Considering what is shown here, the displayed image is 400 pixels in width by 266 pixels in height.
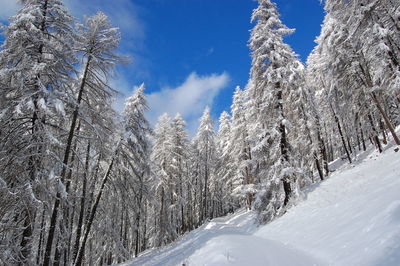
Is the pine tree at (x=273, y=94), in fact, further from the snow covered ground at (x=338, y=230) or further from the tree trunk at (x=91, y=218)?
the tree trunk at (x=91, y=218)

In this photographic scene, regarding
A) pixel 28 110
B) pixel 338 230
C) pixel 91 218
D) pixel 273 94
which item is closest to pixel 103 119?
pixel 28 110

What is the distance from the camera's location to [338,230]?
8.14m

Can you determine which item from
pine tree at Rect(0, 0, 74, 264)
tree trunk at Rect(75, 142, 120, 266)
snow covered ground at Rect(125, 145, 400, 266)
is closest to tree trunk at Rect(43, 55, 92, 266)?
pine tree at Rect(0, 0, 74, 264)

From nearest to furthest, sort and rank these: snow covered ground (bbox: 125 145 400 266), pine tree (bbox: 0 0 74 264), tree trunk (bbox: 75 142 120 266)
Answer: snow covered ground (bbox: 125 145 400 266) < pine tree (bbox: 0 0 74 264) < tree trunk (bbox: 75 142 120 266)

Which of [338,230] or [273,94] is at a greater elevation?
[273,94]

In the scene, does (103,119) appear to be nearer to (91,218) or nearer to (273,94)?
(91,218)

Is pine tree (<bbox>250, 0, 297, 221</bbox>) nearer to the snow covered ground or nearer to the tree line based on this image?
the tree line

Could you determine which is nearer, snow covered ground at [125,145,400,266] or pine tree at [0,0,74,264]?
snow covered ground at [125,145,400,266]

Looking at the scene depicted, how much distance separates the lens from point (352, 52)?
18.7m

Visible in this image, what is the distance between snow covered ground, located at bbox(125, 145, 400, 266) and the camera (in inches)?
237

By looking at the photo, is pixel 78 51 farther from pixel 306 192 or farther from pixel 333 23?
pixel 333 23

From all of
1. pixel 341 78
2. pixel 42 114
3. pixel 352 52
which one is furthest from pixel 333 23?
pixel 42 114

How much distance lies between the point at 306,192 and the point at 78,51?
14160 mm

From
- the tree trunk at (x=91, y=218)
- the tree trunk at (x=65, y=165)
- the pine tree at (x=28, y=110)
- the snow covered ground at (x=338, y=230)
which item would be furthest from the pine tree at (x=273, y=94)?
the pine tree at (x=28, y=110)
